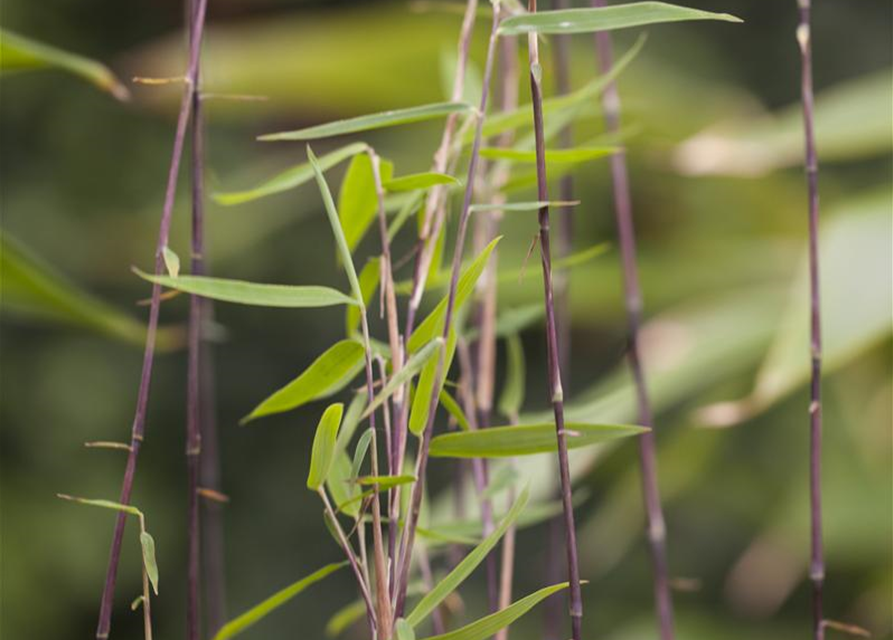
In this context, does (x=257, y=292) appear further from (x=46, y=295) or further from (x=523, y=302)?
(x=523, y=302)

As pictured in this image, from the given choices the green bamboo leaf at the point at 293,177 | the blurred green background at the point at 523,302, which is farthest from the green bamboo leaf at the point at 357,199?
the blurred green background at the point at 523,302

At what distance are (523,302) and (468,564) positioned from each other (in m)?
0.43

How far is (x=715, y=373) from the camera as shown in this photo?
0.57 m

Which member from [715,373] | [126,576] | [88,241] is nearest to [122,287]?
[88,241]

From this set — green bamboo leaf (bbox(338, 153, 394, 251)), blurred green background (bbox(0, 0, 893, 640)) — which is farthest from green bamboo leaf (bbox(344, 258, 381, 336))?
blurred green background (bbox(0, 0, 893, 640))

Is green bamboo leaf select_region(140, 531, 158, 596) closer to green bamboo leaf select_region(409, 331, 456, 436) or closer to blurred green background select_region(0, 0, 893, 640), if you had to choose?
green bamboo leaf select_region(409, 331, 456, 436)

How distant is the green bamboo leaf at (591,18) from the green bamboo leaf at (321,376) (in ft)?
0.15

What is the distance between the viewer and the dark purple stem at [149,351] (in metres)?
0.14

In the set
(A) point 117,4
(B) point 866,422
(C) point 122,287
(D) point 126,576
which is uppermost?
(A) point 117,4

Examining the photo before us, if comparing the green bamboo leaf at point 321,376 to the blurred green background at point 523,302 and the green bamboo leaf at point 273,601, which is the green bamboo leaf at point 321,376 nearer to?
the green bamboo leaf at point 273,601

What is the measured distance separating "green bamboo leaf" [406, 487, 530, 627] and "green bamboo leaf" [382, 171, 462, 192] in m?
0.04

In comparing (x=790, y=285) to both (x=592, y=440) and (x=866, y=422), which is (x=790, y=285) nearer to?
(x=866, y=422)

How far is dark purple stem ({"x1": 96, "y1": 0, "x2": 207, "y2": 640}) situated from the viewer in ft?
0.46

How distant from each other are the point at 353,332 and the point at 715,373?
422 mm
